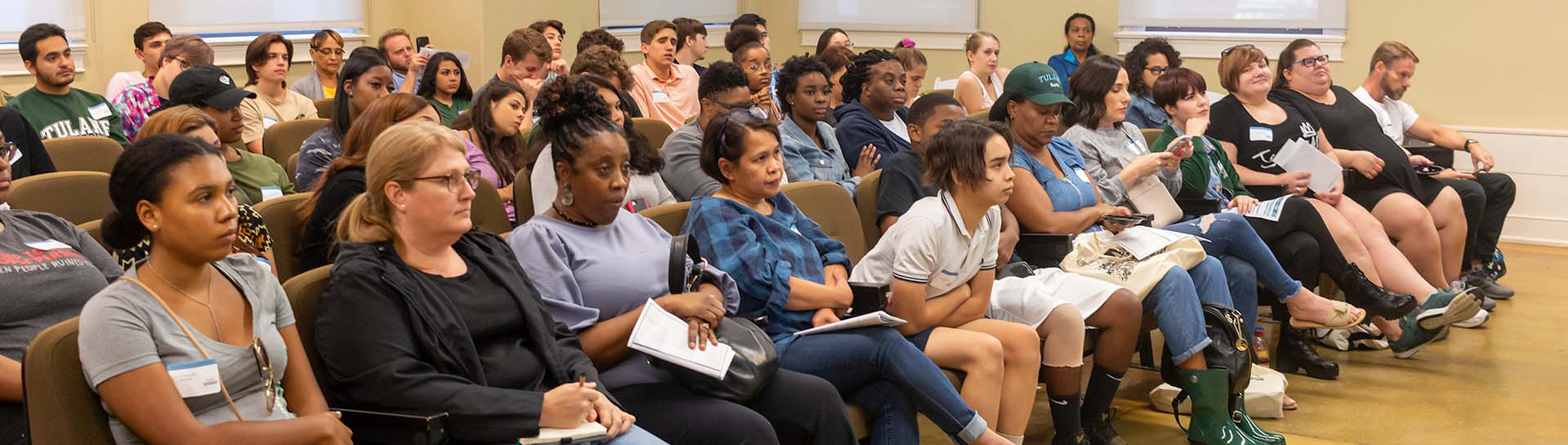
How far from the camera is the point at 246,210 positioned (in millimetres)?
2883

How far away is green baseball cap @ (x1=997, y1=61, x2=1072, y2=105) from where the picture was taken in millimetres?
3877

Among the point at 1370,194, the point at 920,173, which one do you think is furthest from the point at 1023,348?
the point at 1370,194

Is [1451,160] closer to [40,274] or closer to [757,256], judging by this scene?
[757,256]

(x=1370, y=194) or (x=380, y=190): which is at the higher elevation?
(x=380, y=190)

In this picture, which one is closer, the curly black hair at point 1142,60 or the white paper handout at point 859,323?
the white paper handout at point 859,323

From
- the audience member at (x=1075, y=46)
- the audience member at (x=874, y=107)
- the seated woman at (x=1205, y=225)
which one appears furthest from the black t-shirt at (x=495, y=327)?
the audience member at (x=1075, y=46)

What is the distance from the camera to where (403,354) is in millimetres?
2148

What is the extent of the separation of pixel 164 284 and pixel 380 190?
15.9 inches

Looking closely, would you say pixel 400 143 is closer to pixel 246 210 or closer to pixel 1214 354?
pixel 246 210

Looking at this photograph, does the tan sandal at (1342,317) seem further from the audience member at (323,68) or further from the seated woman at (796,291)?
the audience member at (323,68)

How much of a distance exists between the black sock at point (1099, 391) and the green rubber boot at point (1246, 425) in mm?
366

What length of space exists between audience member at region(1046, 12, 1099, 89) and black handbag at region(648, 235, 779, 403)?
20.1ft

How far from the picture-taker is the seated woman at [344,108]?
155 inches

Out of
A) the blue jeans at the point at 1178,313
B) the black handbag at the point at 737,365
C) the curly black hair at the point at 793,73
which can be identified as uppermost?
the curly black hair at the point at 793,73
